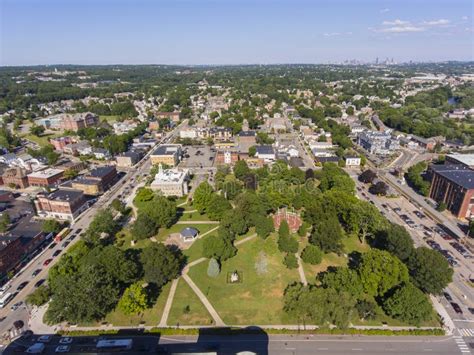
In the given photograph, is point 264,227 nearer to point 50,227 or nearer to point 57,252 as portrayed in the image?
point 57,252

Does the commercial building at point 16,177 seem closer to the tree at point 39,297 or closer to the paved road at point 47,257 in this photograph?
the paved road at point 47,257

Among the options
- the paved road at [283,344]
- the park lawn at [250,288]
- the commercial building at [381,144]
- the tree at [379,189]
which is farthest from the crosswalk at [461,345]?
the commercial building at [381,144]

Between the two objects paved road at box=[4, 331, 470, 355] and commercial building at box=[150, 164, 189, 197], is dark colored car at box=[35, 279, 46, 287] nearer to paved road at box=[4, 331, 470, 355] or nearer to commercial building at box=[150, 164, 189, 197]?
paved road at box=[4, 331, 470, 355]

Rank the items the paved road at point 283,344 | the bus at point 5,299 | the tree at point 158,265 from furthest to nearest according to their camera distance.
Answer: the tree at point 158,265 < the bus at point 5,299 < the paved road at point 283,344

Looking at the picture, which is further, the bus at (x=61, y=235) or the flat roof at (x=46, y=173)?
the flat roof at (x=46, y=173)

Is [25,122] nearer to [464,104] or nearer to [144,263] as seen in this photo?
[144,263]

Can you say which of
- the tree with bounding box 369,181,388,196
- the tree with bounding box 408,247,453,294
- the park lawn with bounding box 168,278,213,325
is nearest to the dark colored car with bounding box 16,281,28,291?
the park lawn with bounding box 168,278,213,325

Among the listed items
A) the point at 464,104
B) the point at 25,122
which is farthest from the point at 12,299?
the point at 464,104

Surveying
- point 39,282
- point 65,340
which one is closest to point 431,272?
point 65,340
